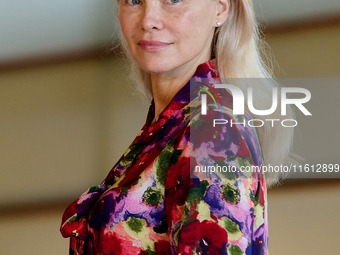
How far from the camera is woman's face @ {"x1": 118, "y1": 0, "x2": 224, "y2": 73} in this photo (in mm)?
983

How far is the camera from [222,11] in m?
1.07

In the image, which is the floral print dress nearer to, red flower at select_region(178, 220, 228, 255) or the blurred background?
red flower at select_region(178, 220, 228, 255)

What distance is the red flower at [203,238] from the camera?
0.75 metres

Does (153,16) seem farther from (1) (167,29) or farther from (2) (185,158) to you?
(2) (185,158)

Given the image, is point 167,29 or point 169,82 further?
point 169,82

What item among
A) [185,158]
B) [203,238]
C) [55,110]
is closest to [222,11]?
[185,158]

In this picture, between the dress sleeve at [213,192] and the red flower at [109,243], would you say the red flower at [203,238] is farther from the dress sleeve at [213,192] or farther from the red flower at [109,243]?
the red flower at [109,243]

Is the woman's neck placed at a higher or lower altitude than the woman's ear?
lower

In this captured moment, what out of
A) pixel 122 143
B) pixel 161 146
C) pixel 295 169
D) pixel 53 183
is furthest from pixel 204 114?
pixel 53 183

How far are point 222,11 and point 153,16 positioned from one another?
16 centimetres

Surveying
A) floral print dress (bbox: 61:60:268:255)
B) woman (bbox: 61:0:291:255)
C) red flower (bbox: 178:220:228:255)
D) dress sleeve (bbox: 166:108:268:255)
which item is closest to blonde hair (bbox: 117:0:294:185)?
woman (bbox: 61:0:291:255)

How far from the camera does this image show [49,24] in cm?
233

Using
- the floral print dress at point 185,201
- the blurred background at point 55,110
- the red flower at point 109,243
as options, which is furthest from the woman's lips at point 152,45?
the blurred background at point 55,110

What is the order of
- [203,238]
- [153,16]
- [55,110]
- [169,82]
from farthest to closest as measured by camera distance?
[55,110]
[169,82]
[153,16]
[203,238]
